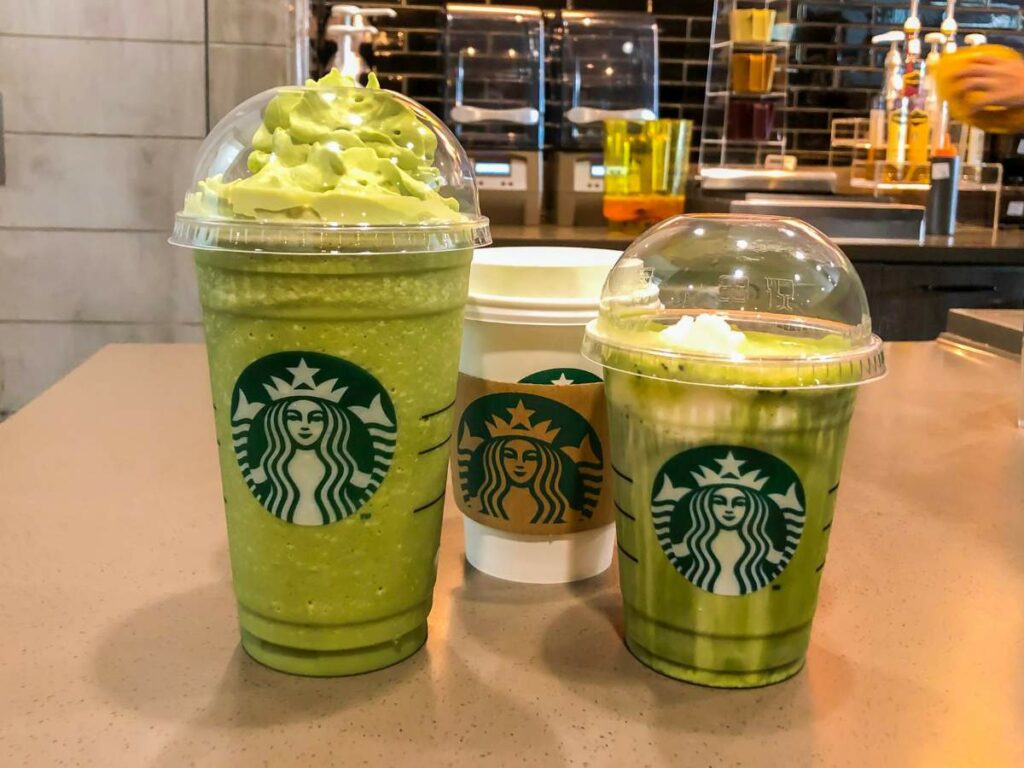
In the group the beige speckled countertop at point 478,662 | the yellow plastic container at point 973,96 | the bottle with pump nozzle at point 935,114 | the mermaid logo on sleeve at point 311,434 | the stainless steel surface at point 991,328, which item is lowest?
the beige speckled countertop at point 478,662

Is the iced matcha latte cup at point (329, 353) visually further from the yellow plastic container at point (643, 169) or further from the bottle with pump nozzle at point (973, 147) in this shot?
the bottle with pump nozzle at point (973, 147)

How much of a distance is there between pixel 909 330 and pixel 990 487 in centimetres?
184

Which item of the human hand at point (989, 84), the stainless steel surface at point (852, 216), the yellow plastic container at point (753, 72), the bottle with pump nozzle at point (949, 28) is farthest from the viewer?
the bottle with pump nozzle at point (949, 28)

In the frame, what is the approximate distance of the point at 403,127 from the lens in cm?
63

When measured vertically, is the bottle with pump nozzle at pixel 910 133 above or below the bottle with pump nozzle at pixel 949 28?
below

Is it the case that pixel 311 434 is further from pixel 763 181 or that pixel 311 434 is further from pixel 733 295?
pixel 763 181

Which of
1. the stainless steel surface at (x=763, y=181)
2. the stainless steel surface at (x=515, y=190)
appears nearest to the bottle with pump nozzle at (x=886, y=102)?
the stainless steel surface at (x=763, y=181)

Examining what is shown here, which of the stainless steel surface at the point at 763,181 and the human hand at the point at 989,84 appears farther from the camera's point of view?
the stainless steel surface at the point at 763,181

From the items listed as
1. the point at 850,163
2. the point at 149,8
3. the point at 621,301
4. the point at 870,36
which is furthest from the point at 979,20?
the point at 621,301

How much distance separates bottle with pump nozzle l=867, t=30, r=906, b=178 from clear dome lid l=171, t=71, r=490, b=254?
2862 millimetres

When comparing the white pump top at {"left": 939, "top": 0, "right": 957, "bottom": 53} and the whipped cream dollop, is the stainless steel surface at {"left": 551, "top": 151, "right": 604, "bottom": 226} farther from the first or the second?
the whipped cream dollop

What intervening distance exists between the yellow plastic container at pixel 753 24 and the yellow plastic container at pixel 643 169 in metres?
0.30

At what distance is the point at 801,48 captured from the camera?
3480 mm

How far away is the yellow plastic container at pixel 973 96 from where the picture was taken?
1233 mm
